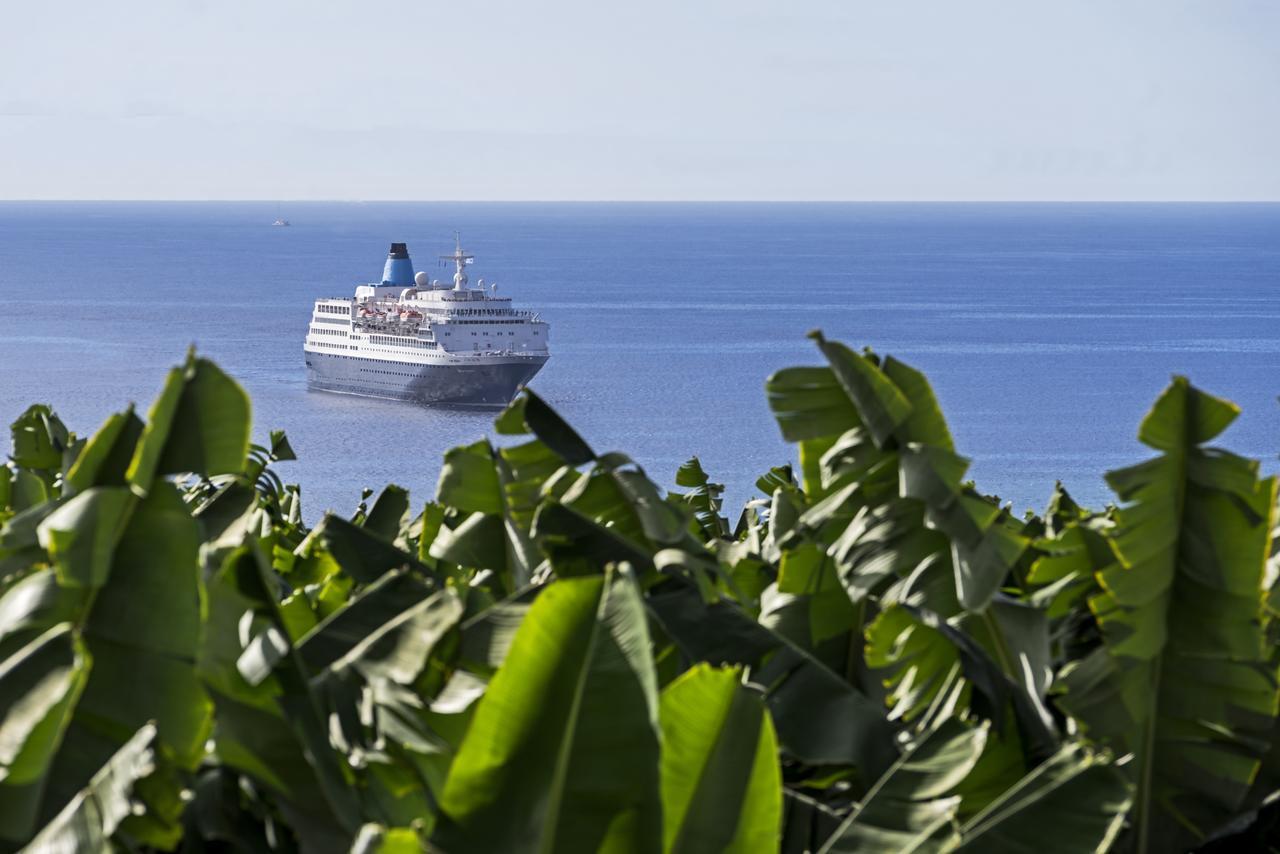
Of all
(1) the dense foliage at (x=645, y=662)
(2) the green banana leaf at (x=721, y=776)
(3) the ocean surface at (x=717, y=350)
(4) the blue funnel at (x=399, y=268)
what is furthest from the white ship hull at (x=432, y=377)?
(2) the green banana leaf at (x=721, y=776)

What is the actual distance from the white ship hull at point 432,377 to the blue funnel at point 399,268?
7.71 metres

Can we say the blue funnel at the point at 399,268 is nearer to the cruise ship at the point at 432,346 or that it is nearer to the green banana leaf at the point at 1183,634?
the cruise ship at the point at 432,346

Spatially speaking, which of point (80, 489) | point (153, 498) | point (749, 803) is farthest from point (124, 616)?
point (749, 803)

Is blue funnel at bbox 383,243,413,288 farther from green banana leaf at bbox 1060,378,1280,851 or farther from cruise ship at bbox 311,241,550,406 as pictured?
green banana leaf at bbox 1060,378,1280,851

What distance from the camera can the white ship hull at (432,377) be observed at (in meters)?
79.3

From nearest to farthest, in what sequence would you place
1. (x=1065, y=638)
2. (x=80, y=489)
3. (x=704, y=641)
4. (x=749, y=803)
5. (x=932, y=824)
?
1. (x=749, y=803)
2. (x=932, y=824)
3. (x=80, y=489)
4. (x=704, y=641)
5. (x=1065, y=638)

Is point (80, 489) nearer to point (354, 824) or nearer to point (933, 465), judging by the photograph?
point (354, 824)

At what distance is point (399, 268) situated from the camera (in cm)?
9044

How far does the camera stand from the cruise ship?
79.3 meters

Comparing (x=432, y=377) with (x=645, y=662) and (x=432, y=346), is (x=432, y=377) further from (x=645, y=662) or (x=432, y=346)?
(x=645, y=662)

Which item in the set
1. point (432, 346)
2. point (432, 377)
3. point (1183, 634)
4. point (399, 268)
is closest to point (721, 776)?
point (1183, 634)

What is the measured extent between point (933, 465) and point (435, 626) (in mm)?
1216

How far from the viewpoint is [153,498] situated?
3150 millimetres

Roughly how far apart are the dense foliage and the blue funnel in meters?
86.3
